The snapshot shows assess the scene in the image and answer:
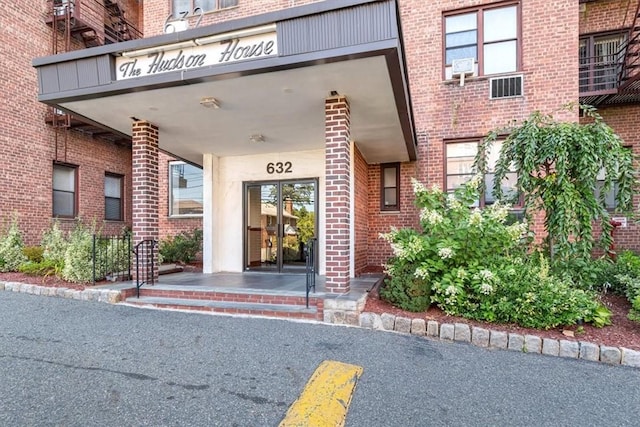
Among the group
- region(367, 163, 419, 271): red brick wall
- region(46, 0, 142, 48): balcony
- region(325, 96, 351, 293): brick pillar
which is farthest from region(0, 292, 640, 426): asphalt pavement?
region(46, 0, 142, 48): balcony

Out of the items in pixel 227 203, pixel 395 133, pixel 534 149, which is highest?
pixel 395 133

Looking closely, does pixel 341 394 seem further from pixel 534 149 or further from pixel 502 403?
pixel 534 149

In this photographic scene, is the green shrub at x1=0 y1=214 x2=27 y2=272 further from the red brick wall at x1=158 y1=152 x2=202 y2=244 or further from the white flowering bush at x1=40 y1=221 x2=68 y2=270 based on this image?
the red brick wall at x1=158 y1=152 x2=202 y2=244

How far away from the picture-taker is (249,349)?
3518mm

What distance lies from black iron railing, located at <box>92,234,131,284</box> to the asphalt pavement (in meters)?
1.90

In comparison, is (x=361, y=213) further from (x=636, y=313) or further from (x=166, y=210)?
(x=166, y=210)

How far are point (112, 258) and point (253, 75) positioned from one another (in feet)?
15.0

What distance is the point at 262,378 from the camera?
9.52 feet

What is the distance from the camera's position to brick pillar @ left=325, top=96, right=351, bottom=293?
4.72 m

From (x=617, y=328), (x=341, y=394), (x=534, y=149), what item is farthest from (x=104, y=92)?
(x=617, y=328)

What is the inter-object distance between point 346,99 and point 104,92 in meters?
3.25

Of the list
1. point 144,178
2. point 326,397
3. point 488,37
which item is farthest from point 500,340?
point 488,37

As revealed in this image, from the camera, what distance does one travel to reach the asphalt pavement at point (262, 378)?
2.39 m

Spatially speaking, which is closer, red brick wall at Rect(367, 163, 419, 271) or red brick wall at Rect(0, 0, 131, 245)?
red brick wall at Rect(367, 163, 419, 271)
